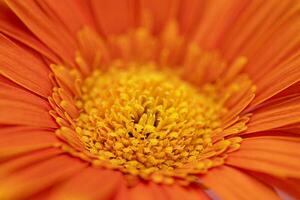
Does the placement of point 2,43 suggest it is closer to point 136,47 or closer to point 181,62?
point 136,47

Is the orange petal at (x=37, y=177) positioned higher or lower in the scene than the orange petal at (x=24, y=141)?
lower

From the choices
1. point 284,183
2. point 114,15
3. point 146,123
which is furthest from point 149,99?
point 284,183

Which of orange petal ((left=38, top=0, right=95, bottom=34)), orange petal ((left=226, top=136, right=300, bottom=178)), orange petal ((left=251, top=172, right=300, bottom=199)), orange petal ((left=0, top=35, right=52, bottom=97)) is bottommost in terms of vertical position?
orange petal ((left=251, top=172, right=300, bottom=199))

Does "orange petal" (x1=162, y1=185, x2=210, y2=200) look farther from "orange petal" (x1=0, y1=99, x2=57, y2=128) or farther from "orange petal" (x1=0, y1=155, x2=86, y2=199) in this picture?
"orange petal" (x1=0, y1=99, x2=57, y2=128)

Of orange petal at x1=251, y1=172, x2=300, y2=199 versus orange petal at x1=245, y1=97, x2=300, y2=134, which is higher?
orange petal at x1=245, y1=97, x2=300, y2=134

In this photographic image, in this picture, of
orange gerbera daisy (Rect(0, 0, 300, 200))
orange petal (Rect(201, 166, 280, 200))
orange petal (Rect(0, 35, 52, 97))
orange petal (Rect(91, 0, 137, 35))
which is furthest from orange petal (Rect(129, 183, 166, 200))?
orange petal (Rect(91, 0, 137, 35))

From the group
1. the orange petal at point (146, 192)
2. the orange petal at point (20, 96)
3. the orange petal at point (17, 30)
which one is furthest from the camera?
the orange petal at point (17, 30)

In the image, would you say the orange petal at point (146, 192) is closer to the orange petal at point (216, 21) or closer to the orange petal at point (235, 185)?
the orange petal at point (235, 185)

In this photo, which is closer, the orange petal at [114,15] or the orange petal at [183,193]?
the orange petal at [183,193]

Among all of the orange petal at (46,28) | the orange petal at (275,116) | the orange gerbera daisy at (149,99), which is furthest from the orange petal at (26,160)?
the orange petal at (275,116)
